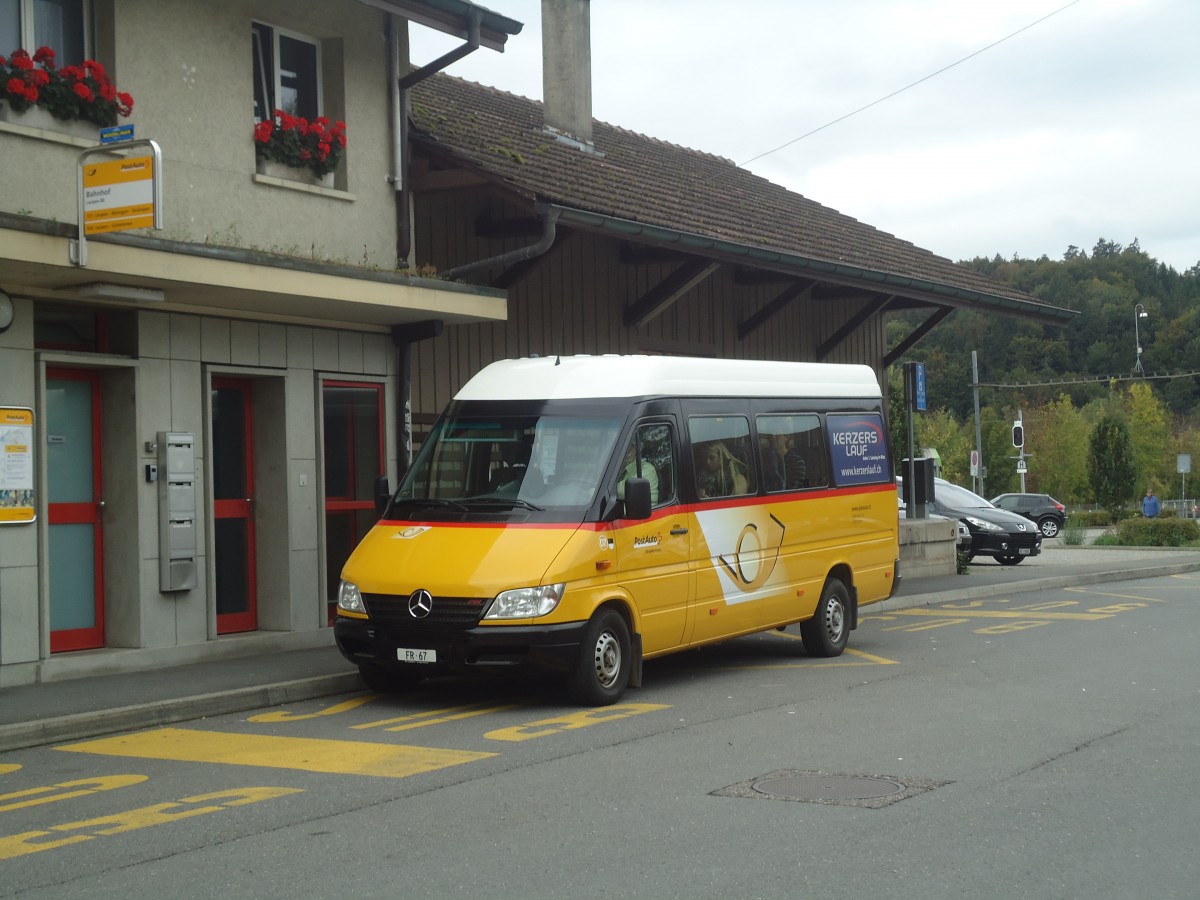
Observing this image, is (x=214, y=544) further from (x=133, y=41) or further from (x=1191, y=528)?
(x=1191, y=528)

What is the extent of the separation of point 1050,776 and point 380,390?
903 centimetres

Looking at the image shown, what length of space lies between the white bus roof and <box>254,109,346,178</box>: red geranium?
125 inches

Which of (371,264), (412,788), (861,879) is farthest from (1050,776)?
(371,264)

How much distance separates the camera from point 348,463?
14602 mm

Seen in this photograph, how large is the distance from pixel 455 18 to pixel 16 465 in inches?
242

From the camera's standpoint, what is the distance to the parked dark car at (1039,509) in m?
46.6

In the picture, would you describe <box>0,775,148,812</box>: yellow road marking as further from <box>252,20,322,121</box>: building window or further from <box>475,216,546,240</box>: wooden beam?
<box>475,216,546,240</box>: wooden beam

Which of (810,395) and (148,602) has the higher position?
(810,395)

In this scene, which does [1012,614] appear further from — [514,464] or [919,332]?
[514,464]

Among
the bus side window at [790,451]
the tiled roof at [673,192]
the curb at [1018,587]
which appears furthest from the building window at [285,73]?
the curb at [1018,587]

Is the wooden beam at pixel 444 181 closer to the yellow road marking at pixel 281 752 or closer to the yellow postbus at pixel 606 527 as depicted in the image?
the yellow postbus at pixel 606 527

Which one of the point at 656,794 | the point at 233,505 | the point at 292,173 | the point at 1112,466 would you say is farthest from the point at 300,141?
the point at 1112,466

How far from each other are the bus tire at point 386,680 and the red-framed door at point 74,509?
2.78 m

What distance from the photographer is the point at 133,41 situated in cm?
1188
